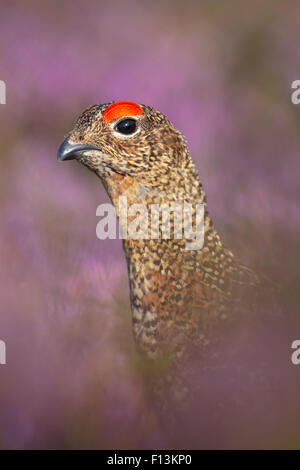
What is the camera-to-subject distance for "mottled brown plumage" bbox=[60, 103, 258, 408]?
1.76 meters

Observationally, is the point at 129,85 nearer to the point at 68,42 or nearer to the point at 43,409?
the point at 68,42

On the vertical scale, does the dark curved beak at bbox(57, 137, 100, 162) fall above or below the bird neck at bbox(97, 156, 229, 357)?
above

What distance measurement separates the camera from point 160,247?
178 cm

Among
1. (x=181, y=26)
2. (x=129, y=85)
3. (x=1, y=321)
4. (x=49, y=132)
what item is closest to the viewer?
(x=1, y=321)

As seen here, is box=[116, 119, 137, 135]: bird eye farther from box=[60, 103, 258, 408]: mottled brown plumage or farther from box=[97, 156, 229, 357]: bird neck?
box=[97, 156, 229, 357]: bird neck

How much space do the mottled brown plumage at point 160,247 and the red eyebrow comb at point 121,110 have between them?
17 mm

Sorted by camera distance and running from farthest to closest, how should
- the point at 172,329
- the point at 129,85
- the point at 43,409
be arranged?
the point at 129,85
the point at 172,329
the point at 43,409

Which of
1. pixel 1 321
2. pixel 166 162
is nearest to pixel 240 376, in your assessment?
pixel 1 321

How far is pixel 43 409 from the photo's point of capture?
1.04m

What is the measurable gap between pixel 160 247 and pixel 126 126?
0.41m

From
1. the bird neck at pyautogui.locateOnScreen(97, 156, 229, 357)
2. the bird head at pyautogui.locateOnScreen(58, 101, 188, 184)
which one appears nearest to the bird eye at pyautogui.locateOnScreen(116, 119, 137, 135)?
the bird head at pyautogui.locateOnScreen(58, 101, 188, 184)

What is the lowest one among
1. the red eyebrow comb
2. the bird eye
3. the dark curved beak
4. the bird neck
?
the bird neck

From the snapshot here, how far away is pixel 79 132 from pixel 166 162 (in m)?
0.30

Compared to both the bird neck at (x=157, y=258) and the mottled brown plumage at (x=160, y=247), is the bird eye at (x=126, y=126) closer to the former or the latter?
the mottled brown plumage at (x=160, y=247)
